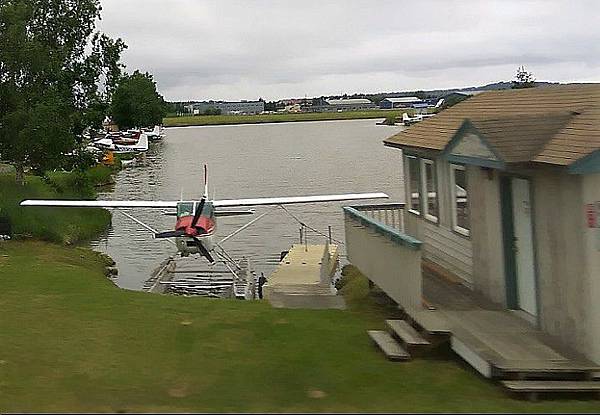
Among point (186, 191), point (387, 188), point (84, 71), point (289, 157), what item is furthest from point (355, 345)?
point (289, 157)

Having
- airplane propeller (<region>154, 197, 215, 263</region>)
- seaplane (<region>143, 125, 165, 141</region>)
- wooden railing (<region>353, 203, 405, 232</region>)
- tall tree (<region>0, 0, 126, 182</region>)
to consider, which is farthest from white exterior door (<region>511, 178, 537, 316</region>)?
seaplane (<region>143, 125, 165, 141</region>)

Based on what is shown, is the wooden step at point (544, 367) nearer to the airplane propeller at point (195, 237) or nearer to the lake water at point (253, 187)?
the airplane propeller at point (195, 237)

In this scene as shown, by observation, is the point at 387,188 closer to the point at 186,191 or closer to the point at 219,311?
the point at 186,191

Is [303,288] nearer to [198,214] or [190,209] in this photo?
[198,214]

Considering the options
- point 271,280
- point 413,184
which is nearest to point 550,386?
point 413,184

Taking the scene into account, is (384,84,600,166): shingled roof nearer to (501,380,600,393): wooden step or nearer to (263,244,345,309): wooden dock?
(501,380,600,393): wooden step

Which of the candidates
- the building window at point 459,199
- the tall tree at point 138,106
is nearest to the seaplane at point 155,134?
the tall tree at point 138,106

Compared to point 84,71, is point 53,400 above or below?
below

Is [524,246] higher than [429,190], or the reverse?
[429,190]

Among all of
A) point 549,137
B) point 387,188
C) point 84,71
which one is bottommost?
point 387,188
